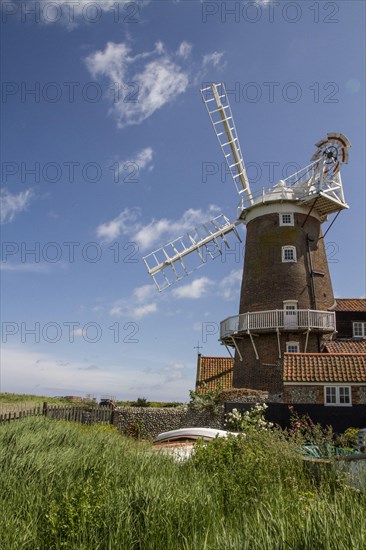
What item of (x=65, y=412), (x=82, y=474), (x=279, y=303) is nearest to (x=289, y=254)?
(x=279, y=303)

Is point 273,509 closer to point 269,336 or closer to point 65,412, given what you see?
point 65,412

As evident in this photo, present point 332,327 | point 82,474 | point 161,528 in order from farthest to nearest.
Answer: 1. point 332,327
2. point 82,474
3. point 161,528

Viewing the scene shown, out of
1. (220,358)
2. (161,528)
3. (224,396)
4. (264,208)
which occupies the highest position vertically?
(264,208)

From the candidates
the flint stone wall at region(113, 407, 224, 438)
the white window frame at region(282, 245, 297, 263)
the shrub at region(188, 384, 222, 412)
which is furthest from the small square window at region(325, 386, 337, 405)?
the white window frame at region(282, 245, 297, 263)

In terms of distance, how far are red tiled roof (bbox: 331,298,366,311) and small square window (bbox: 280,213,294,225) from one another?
5840 millimetres

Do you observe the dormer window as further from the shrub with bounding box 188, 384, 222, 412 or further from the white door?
the shrub with bounding box 188, 384, 222, 412

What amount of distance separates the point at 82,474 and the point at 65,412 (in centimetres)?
1517

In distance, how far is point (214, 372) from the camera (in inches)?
1228

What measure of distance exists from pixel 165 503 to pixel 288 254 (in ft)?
72.0

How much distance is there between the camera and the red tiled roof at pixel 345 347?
985 inches

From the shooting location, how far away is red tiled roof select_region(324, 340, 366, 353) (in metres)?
25.0

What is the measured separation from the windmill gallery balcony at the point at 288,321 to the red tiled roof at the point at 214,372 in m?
6.64

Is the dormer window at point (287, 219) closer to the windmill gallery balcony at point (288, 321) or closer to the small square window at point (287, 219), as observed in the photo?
the small square window at point (287, 219)

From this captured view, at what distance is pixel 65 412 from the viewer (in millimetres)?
20594
